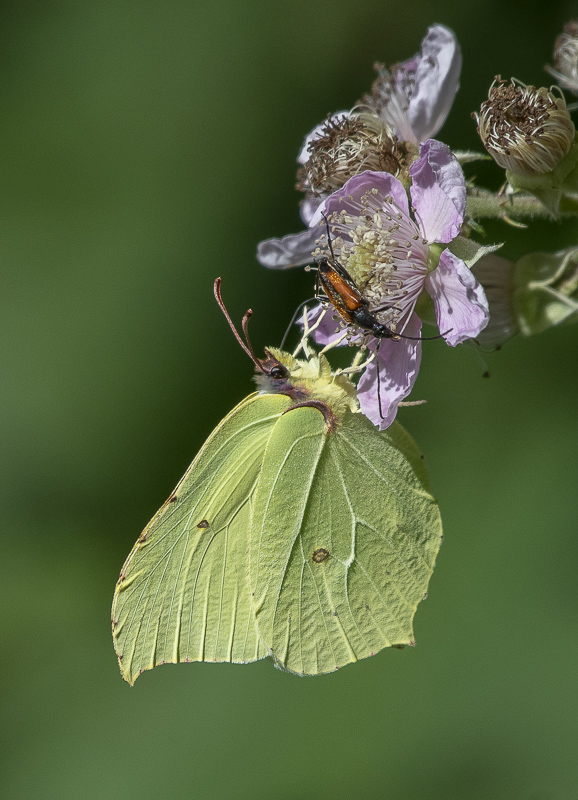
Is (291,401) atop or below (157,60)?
below

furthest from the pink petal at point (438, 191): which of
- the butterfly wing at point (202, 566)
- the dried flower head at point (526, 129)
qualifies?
the butterfly wing at point (202, 566)

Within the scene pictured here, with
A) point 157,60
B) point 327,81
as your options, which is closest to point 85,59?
point 157,60

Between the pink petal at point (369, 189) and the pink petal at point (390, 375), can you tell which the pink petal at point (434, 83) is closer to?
the pink petal at point (369, 189)

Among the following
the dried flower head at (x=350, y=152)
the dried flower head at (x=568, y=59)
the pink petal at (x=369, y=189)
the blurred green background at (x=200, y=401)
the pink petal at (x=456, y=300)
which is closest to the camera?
the pink petal at (x=456, y=300)

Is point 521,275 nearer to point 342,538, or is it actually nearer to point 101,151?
point 342,538

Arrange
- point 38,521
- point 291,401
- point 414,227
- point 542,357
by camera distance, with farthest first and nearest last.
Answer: point 38,521 < point 542,357 < point 291,401 < point 414,227

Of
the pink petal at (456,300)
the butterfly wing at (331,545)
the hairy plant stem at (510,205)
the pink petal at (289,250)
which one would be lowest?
the butterfly wing at (331,545)

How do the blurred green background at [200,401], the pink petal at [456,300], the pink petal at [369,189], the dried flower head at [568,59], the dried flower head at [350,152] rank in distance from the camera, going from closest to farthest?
the pink petal at [456,300]
the pink petal at [369,189]
the dried flower head at [350,152]
the dried flower head at [568,59]
the blurred green background at [200,401]
